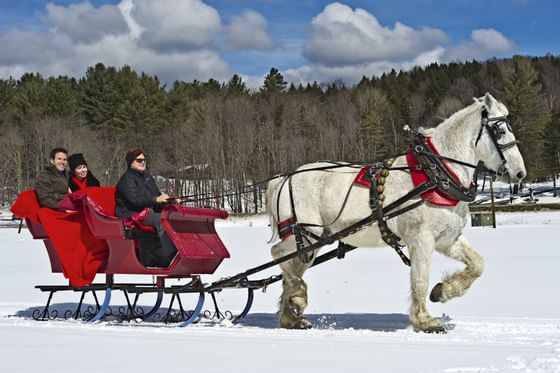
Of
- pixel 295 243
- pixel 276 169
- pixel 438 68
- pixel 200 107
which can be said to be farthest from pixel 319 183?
pixel 438 68

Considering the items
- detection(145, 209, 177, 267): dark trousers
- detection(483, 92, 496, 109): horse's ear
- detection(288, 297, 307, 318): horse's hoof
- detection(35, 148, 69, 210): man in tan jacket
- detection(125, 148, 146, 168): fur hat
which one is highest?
detection(483, 92, 496, 109): horse's ear

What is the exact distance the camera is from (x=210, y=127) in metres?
54.0

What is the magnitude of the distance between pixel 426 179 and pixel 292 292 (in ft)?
5.73

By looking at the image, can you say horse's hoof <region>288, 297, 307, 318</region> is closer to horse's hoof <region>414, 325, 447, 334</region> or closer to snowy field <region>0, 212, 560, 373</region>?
snowy field <region>0, 212, 560, 373</region>

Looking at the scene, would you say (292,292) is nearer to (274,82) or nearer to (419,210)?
(419,210)

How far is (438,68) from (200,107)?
36.8 meters

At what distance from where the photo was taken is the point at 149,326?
718cm

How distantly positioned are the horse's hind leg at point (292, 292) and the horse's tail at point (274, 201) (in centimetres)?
24

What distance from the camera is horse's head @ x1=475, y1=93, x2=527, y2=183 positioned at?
6477 millimetres

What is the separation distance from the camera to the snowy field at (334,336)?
183 inches

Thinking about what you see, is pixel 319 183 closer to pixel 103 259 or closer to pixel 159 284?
pixel 159 284

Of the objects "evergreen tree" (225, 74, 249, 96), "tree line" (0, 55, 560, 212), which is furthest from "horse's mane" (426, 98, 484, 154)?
"evergreen tree" (225, 74, 249, 96)

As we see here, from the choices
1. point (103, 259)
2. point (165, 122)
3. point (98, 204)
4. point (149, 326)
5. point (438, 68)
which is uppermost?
point (438, 68)

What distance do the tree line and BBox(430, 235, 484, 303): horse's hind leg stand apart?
38102 mm
